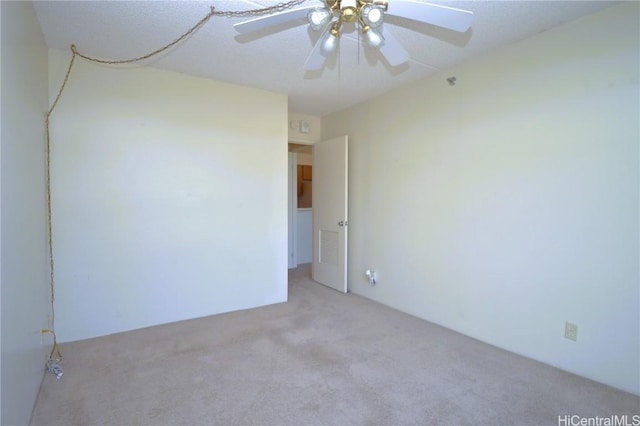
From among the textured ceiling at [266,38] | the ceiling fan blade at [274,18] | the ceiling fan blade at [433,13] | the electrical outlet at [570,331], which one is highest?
the textured ceiling at [266,38]

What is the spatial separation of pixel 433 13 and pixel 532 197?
1507 mm

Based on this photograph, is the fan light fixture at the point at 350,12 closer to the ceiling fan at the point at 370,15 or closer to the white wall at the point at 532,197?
the ceiling fan at the point at 370,15

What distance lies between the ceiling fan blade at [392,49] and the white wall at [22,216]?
1.76 meters

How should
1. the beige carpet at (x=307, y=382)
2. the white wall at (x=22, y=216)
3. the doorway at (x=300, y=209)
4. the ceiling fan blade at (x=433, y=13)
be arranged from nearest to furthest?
the white wall at (x=22, y=216) < the ceiling fan blade at (x=433, y=13) < the beige carpet at (x=307, y=382) < the doorway at (x=300, y=209)

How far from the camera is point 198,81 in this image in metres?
3.04

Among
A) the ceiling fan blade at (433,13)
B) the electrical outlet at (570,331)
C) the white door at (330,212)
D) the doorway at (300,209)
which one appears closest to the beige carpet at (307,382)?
the electrical outlet at (570,331)

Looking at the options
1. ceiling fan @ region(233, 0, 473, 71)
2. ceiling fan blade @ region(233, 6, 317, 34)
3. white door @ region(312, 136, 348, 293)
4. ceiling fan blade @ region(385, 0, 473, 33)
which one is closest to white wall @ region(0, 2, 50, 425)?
ceiling fan blade @ region(233, 6, 317, 34)

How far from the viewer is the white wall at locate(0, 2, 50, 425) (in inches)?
52.1

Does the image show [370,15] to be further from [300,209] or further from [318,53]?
[300,209]

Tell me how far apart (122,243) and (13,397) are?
1.53 metres

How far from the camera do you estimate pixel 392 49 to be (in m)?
1.90

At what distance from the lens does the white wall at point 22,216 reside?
1323 millimetres

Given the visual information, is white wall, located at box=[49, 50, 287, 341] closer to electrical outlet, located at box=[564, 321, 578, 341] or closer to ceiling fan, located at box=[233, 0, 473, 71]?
ceiling fan, located at box=[233, 0, 473, 71]

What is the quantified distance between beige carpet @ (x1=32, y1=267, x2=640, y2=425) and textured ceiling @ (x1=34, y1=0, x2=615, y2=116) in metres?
2.11
